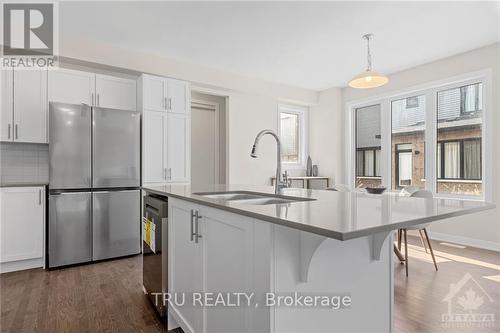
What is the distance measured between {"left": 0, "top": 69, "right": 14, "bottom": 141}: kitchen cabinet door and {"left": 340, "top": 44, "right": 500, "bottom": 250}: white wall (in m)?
5.44

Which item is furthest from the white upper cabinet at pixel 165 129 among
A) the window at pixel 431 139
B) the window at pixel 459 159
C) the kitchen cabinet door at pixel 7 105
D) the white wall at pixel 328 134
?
the window at pixel 459 159

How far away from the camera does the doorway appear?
5156mm

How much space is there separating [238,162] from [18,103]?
314cm

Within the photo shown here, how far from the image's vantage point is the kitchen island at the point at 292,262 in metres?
0.98

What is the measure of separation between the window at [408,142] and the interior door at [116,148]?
4.20 meters

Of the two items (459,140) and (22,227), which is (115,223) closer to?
(22,227)

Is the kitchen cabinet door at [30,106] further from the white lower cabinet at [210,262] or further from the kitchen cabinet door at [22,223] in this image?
the white lower cabinet at [210,262]

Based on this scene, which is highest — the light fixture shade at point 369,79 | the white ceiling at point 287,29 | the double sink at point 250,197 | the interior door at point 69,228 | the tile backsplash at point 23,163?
the white ceiling at point 287,29

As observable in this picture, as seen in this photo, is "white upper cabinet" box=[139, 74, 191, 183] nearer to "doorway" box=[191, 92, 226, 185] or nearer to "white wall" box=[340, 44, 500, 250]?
"doorway" box=[191, 92, 226, 185]

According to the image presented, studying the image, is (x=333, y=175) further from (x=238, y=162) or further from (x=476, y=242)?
(x=476, y=242)

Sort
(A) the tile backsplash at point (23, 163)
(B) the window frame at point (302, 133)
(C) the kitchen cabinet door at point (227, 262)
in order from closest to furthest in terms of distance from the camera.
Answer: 1. (C) the kitchen cabinet door at point (227, 262)
2. (A) the tile backsplash at point (23, 163)
3. (B) the window frame at point (302, 133)

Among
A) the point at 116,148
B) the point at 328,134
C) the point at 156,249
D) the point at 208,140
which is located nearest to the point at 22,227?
the point at 116,148

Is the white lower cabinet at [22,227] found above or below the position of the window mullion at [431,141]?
below

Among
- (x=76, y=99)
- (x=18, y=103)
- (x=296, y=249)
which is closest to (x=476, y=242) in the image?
(x=296, y=249)
